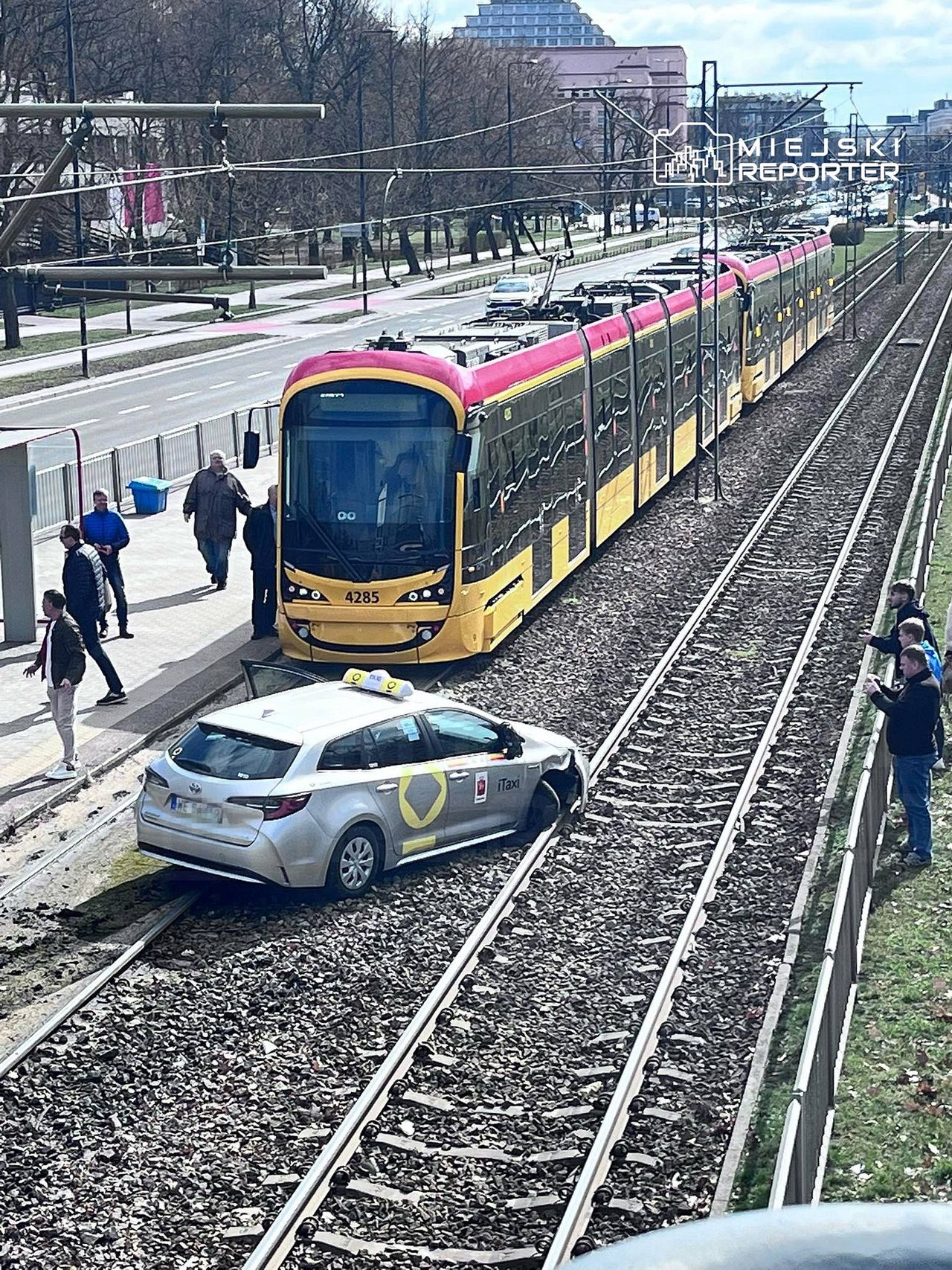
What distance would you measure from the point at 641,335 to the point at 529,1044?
56.6 feet

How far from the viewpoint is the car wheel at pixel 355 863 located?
1197 centimetres

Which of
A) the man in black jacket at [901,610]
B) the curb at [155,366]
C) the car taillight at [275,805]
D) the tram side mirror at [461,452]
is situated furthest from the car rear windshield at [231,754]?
the curb at [155,366]

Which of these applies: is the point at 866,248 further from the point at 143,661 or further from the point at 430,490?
the point at 430,490

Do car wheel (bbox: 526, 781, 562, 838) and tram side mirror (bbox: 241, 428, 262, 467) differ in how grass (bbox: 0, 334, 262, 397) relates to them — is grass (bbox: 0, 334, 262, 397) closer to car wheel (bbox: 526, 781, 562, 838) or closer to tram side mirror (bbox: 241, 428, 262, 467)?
tram side mirror (bbox: 241, 428, 262, 467)

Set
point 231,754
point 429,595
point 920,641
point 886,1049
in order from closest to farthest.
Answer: point 886,1049 → point 231,754 → point 920,641 → point 429,595

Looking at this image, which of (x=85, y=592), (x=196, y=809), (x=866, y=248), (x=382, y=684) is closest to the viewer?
(x=196, y=809)

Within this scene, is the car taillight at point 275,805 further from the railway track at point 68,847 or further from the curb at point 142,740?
the curb at point 142,740

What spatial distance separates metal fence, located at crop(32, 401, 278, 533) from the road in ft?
2.58

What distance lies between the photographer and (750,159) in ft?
538

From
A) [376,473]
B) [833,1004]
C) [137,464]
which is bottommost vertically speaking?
[833,1004]

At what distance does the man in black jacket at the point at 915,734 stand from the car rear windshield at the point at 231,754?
155 inches

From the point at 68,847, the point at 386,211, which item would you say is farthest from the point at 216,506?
the point at 386,211

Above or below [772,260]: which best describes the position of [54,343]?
below

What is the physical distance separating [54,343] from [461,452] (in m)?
41.6
